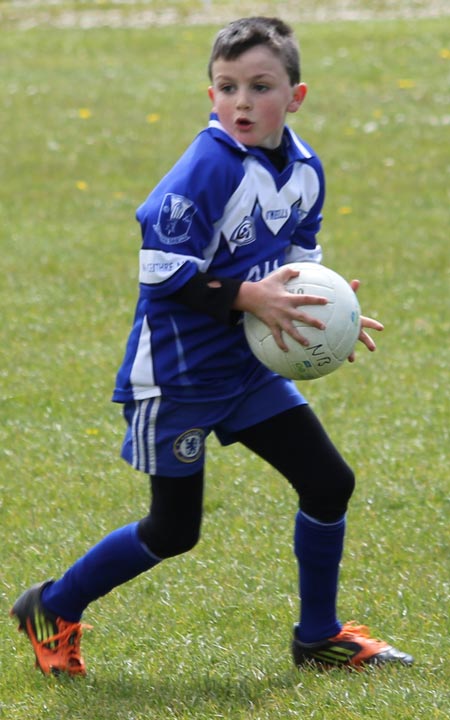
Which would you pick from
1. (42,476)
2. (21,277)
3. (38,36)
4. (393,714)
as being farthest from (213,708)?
(38,36)

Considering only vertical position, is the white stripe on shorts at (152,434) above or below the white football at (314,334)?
below

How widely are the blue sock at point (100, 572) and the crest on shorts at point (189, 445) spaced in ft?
1.15

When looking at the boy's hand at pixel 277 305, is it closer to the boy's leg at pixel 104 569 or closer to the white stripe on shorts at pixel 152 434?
the white stripe on shorts at pixel 152 434

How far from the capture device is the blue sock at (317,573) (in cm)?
439

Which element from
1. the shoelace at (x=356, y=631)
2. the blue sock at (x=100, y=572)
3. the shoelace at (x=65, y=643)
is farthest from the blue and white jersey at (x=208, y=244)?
the shoelace at (x=356, y=631)

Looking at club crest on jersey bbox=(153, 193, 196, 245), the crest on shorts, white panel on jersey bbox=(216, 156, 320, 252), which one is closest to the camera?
club crest on jersey bbox=(153, 193, 196, 245)

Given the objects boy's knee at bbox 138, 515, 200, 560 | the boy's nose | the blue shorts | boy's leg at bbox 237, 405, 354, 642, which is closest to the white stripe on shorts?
the blue shorts

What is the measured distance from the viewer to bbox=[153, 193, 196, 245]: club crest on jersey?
3.95 m

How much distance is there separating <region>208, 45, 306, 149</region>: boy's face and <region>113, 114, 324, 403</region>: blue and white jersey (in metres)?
0.05

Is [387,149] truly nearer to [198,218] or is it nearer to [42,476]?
[42,476]

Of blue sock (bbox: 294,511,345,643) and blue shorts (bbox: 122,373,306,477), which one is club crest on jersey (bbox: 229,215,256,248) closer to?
blue shorts (bbox: 122,373,306,477)

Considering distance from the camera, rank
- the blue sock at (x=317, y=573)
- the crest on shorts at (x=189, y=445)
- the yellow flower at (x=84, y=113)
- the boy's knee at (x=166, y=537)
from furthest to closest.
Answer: the yellow flower at (x=84, y=113), the blue sock at (x=317, y=573), the boy's knee at (x=166, y=537), the crest on shorts at (x=189, y=445)

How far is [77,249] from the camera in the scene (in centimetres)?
1176

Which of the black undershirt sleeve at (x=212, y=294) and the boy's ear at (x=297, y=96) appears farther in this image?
the boy's ear at (x=297, y=96)
